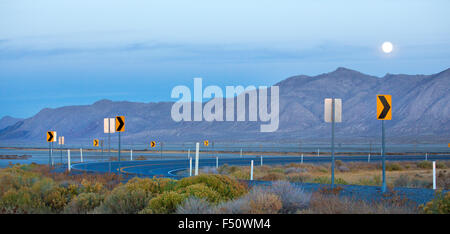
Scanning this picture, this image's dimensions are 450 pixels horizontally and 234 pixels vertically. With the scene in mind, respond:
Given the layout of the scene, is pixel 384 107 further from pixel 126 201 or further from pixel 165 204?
pixel 126 201

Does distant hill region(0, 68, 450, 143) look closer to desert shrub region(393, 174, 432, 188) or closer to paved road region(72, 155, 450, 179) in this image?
paved road region(72, 155, 450, 179)

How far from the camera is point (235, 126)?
19138 cm

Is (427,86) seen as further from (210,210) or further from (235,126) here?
(210,210)

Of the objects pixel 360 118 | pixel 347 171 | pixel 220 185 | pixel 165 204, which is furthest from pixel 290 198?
pixel 360 118

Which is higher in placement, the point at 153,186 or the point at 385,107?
the point at 385,107

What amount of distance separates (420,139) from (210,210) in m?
145

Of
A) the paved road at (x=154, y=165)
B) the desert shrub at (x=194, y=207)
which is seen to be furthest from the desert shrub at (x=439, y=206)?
the paved road at (x=154, y=165)

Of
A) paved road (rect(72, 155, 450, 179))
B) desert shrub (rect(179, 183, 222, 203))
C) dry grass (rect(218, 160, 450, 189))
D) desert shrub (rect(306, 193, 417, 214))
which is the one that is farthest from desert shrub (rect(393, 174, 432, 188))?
desert shrub (rect(179, 183, 222, 203))

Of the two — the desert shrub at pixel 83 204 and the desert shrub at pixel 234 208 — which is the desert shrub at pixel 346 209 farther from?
the desert shrub at pixel 83 204

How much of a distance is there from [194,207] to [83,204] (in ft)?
13.8

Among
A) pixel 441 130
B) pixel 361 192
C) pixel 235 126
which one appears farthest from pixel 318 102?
pixel 361 192

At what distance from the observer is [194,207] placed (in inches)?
432

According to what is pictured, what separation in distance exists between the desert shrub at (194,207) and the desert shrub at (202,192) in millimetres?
671

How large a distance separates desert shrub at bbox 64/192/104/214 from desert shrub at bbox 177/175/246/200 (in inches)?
87.5
